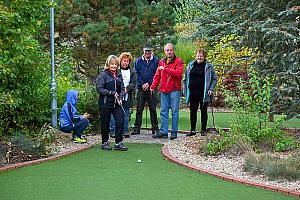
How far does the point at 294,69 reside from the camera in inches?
432

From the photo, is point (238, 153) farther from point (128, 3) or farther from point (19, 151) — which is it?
point (128, 3)

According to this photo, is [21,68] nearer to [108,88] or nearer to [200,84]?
[108,88]

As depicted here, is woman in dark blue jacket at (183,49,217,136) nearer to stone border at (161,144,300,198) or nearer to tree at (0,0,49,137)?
stone border at (161,144,300,198)

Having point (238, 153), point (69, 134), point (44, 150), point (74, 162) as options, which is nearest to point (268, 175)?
point (238, 153)

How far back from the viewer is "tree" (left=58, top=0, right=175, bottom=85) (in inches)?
565

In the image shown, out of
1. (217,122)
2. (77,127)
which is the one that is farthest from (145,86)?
(217,122)

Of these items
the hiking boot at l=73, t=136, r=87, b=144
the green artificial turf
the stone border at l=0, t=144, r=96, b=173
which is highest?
the hiking boot at l=73, t=136, r=87, b=144

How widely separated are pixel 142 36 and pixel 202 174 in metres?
6.48

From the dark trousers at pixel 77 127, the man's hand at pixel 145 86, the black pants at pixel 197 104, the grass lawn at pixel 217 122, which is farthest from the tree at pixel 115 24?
the dark trousers at pixel 77 127

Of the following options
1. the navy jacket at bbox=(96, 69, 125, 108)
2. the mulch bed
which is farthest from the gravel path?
the mulch bed

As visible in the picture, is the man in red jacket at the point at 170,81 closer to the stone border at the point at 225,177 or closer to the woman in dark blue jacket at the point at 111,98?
the woman in dark blue jacket at the point at 111,98

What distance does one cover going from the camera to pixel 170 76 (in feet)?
38.3

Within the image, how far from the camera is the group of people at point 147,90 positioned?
34.5 feet

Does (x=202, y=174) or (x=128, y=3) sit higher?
(x=128, y=3)
